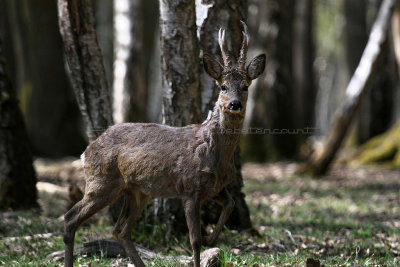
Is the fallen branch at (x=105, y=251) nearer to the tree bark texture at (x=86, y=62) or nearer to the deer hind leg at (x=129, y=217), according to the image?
the deer hind leg at (x=129, y=217)

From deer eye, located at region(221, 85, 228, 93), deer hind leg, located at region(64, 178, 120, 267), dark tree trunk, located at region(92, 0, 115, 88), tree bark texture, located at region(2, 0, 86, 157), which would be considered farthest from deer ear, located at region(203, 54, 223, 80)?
A: dark tree trunk, located at region(92, 0, 115, 88)

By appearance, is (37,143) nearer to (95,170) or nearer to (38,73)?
(38,73)

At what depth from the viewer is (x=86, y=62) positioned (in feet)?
22.5

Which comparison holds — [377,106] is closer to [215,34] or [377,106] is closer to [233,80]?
[215,34]

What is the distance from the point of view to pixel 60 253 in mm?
6227

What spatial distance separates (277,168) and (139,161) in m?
9.30

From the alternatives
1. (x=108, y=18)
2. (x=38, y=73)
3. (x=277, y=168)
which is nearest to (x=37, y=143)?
(x=38, y=73)

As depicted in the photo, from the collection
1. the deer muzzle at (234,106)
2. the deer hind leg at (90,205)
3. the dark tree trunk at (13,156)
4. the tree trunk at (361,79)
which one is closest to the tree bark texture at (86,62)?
the deer hind leg at (90,205)

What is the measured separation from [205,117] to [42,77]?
1037cm

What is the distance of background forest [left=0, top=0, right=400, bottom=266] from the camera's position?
21.9ft

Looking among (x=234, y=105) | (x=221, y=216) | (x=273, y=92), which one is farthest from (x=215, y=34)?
(x=273, y=92)

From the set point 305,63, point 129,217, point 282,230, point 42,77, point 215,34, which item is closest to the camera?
point 129,217

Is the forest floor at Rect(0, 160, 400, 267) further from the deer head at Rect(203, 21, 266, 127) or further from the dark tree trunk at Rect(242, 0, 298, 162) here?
the dark tree trunk at Rect(242, 0, 298, 162)

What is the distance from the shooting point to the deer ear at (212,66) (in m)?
5.34
